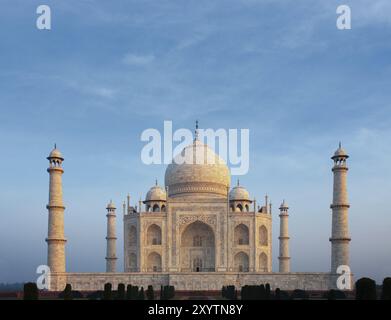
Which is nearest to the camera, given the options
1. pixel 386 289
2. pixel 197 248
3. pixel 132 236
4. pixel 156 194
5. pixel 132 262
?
pixel 386 289

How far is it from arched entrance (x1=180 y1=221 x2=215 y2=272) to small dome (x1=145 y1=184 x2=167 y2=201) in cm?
317

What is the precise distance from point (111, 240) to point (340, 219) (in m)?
17.5

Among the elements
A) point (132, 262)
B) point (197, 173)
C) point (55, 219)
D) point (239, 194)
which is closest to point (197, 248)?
point (132, 262)

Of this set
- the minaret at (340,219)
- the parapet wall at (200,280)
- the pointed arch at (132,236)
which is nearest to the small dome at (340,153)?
the minaret at (340,219)

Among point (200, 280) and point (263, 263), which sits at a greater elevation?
point (263, 263)

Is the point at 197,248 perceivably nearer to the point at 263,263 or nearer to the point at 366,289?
the point at 263,263

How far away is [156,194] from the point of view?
41844mm

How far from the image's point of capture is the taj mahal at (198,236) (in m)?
35.0

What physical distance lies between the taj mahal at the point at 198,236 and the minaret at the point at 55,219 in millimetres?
59

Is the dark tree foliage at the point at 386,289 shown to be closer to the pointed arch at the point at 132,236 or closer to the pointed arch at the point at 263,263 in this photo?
the pointed arch at the point at 263,263
